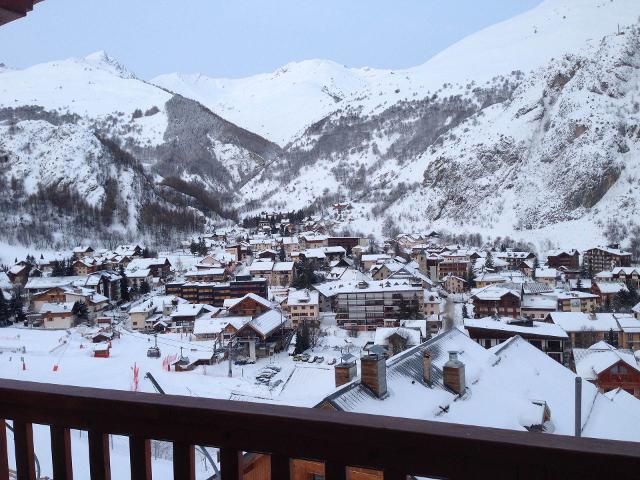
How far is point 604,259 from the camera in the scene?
25328 mm

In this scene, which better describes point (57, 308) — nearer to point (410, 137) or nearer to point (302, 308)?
point (302, 308)

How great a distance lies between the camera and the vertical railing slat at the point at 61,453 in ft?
2.92

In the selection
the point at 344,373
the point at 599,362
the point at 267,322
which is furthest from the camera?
the point at 267,322

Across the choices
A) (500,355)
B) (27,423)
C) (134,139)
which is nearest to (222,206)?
(134,139)

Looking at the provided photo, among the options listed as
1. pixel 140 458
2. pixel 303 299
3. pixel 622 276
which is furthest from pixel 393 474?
pixel 622 276

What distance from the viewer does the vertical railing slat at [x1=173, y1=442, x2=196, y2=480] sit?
81cm

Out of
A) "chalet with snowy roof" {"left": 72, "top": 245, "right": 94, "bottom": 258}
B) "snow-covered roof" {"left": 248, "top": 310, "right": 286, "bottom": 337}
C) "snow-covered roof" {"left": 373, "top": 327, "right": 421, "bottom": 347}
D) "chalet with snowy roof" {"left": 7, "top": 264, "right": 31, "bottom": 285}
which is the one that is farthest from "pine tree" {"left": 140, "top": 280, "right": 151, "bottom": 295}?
"snow-covered roof" {"left": 373, "top": 327, "right": 421, "bottom": 347}

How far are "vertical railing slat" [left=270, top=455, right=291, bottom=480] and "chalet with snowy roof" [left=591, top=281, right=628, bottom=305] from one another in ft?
65.4

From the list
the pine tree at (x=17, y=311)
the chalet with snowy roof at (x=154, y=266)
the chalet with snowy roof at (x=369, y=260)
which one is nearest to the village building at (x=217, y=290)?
the pine tree at (x=17, y=311)

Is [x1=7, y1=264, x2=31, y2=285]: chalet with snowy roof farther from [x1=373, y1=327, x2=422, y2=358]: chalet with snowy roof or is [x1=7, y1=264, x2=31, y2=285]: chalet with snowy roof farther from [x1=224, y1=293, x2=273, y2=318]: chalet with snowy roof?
[x1=373, y1=327, x2=422, y2=358]: chalet with snowy roof

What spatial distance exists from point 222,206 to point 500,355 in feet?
192

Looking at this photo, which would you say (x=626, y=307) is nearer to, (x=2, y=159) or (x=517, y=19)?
(x=2, y=159)

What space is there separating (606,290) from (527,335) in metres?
9.47

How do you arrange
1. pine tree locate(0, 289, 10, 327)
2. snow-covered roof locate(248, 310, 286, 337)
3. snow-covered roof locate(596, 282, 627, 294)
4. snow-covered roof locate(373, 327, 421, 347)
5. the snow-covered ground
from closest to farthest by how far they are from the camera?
the snow-covered ground < snow-covered roof locate(373, 327, 421, 347) < snow-covered roof locate(248, 310, 286, 337) < snow-covered roof locate(596, 282, 627, 294) < pine tree locate(0, 289, 10, 327)
